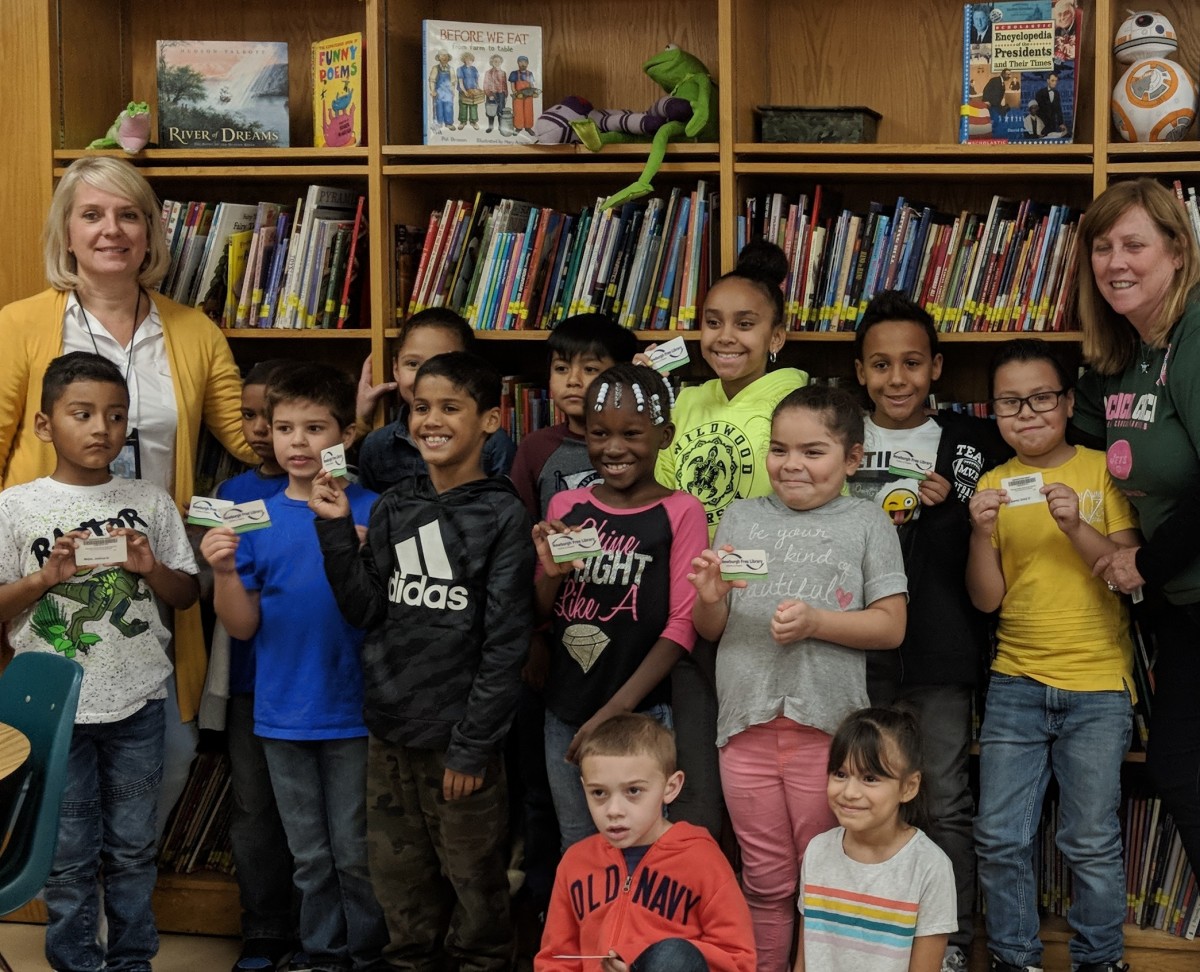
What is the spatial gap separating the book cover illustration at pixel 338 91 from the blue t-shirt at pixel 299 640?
109 centimetres

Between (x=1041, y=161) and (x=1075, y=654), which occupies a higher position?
(x=1041, y=161)

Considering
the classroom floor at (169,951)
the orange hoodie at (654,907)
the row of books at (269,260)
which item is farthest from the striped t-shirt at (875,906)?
the row of books at (269,260)

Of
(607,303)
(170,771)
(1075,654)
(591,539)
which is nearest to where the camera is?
(591,539)

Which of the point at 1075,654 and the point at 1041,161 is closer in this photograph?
the point at 1075,654

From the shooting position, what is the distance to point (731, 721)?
111 inches

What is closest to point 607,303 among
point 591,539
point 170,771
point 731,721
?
point 591,539

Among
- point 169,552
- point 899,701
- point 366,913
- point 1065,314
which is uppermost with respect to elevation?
point 1065,314

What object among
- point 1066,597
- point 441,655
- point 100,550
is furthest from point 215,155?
point 1066,597

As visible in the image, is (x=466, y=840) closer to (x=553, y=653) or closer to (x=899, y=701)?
(x=553, y=653)

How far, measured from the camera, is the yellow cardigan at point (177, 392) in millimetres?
3254

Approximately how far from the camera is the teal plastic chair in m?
2.64

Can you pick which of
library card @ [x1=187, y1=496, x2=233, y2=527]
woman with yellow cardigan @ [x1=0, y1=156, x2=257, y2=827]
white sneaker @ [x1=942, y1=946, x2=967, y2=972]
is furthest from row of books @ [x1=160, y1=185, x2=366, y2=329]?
white sneaker @ [x1=942, y1=946, x2=967, y2=972]

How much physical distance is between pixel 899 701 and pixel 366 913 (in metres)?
1.30

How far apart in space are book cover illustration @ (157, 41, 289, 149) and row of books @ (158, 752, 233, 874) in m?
1.66
